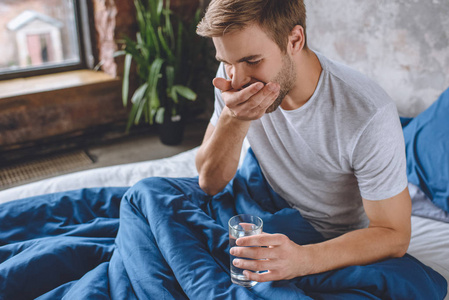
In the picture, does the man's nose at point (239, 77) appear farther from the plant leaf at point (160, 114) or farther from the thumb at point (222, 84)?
the plant leaf at point (160, 114)

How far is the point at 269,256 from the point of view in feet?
3.12

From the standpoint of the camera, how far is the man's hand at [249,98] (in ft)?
3.71

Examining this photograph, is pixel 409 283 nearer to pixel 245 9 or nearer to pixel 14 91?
pixel 245 9

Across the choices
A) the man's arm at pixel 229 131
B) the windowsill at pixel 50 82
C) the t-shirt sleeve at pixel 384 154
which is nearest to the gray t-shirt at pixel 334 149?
the t-shirt sleeve at pixel 384 154

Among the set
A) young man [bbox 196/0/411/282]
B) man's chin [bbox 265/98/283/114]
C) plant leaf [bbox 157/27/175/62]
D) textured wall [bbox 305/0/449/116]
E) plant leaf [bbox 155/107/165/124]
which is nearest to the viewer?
young man [bbox 196/0/411/282]

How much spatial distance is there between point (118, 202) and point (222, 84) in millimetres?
558

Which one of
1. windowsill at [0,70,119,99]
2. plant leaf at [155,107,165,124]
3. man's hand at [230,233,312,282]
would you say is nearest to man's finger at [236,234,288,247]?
man's hand at [230,233,312,282]

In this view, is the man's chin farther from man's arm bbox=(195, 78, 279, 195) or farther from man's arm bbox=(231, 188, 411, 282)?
man's arm bbox=(231, 188, 411, 282)

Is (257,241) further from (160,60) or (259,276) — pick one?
(160,60)

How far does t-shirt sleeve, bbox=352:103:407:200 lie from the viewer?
3.50 ft

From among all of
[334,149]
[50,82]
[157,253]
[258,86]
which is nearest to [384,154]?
[334,149]

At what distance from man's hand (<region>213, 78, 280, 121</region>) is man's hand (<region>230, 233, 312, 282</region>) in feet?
1.22

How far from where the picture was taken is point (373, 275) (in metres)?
0.99

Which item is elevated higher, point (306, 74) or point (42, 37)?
point (306, 74)
